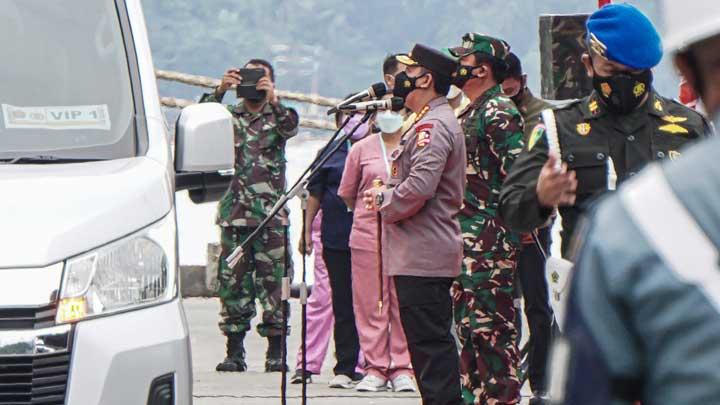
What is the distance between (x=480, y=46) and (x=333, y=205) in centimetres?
245

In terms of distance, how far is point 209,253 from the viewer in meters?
15.8

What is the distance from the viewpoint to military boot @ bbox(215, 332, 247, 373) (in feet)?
36.7

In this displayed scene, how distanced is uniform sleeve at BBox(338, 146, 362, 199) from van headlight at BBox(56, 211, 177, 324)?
4.56 m

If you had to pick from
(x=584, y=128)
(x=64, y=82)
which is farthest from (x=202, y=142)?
(x=584, y=128)

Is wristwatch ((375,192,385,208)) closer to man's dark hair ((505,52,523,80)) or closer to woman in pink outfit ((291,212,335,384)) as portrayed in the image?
man's dark hair ((505,52,523,80))

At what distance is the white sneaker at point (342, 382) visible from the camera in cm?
1034

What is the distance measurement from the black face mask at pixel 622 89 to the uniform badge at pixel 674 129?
0.43 feet

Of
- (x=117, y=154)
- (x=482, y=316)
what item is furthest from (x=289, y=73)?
(x=117, y=154)

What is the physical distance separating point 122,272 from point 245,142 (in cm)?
625

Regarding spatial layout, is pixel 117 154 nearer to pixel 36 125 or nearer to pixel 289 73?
pixel 36 125

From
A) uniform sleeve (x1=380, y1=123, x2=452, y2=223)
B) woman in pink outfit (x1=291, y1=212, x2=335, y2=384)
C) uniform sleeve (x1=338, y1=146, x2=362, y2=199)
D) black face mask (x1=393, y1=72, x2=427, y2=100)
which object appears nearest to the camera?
uniform sleeve (x1=380, y1=123, x2=452, y2=223)

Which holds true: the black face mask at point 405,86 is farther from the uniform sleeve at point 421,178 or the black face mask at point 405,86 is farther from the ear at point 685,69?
the ear at point 685,69

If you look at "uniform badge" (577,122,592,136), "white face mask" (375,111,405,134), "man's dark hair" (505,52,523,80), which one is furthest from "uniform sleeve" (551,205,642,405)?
"white face mask" (375,111,405,134)

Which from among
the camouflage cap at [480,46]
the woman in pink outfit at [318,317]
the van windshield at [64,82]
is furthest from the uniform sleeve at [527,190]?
the woman in pink outfit at [318,317]
